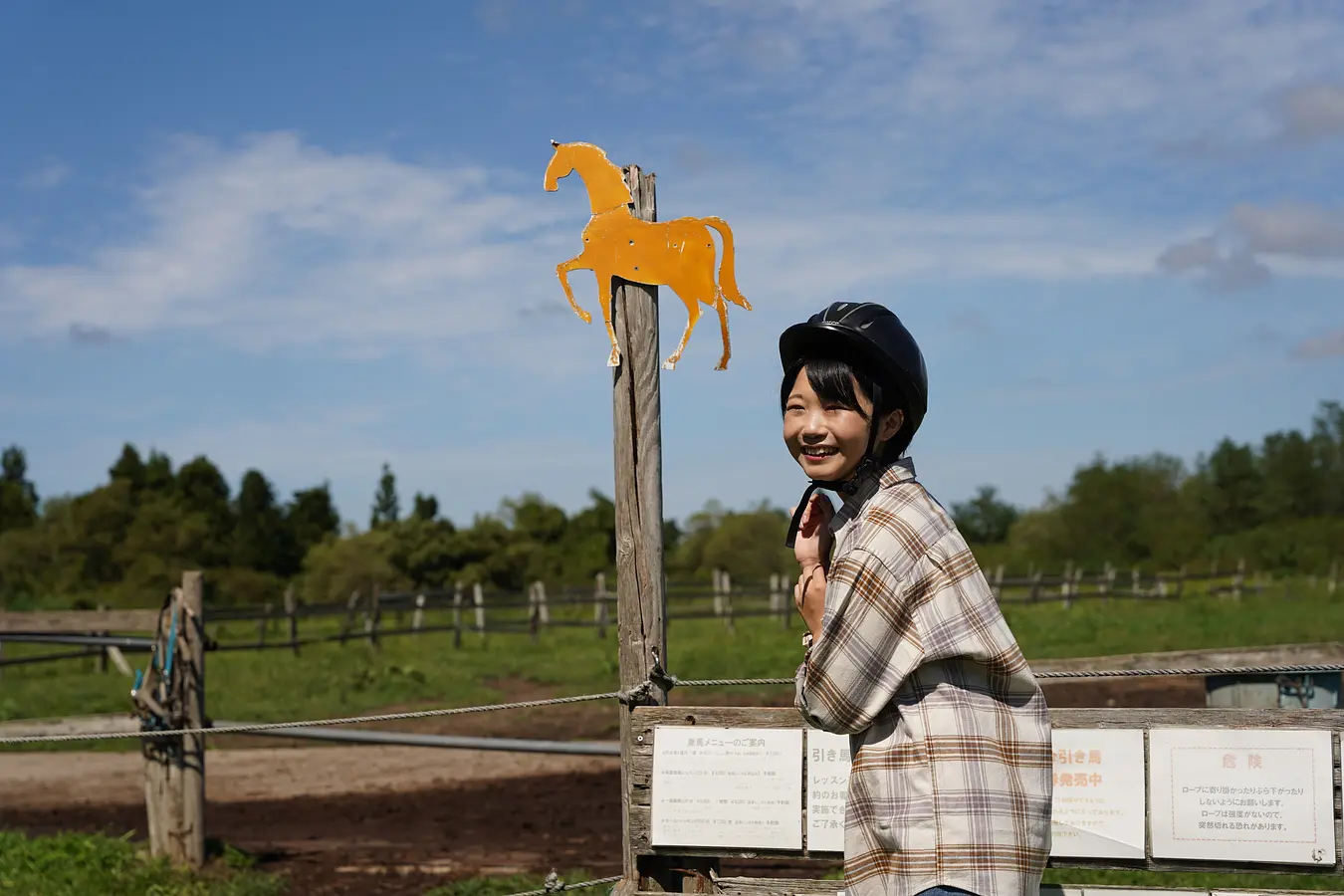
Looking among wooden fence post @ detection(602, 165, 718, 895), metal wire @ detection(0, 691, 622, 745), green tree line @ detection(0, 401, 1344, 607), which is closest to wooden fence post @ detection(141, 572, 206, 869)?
metal wire @ detection(0, 691, 622, 745)

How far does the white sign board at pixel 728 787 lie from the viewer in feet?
13.0

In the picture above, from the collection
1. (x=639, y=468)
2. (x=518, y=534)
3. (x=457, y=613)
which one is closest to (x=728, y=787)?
(x=639, y=468)

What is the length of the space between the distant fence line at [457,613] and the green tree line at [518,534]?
7.53 m

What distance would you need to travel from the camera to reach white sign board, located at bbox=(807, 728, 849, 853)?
3.91m

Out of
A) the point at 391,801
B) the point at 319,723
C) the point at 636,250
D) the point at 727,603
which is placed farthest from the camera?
the point at 727,603

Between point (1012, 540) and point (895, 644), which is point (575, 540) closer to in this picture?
point (1012, 540)

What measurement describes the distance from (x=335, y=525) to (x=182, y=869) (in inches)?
2349

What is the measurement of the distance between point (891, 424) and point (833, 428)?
12cm

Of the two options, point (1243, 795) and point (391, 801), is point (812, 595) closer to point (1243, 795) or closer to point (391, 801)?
point (1243, 795)

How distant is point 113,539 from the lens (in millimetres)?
47875

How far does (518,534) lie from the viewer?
166 ft

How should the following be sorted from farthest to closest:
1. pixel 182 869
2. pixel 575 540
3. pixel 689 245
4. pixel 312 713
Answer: pixel 575 540 → pixel 312 713 → pixel 182 869 → pixel 689 245

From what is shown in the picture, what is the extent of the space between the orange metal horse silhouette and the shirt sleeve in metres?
2.11

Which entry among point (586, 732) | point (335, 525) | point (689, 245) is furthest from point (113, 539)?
point (689, 245)
